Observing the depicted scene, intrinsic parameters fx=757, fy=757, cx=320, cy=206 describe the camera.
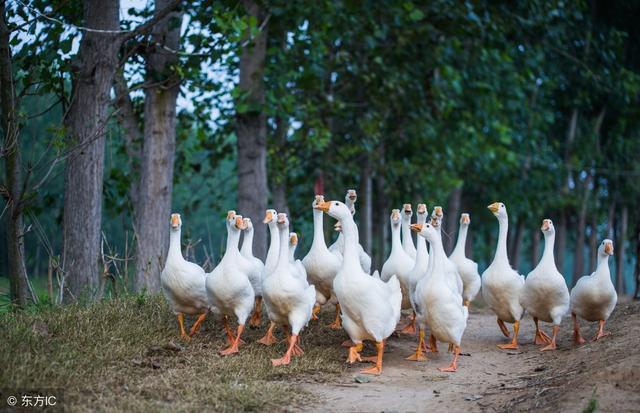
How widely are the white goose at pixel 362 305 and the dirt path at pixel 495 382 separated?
0.29m

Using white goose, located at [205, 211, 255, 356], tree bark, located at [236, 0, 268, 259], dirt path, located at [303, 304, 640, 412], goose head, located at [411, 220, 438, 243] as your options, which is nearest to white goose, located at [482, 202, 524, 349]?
dirt path, located at [303, 304, 640, 412]

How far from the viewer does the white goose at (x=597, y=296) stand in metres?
8.85

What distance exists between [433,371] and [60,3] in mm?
6184

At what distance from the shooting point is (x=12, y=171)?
26.7 feet

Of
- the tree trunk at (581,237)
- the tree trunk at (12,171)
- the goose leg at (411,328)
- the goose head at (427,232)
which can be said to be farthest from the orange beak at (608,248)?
the tree trunk at (581,237)

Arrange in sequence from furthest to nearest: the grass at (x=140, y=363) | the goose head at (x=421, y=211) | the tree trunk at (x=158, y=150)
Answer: the tree trunk at (x=158, y=150)
the goose head at (x=421, y=211)
the grass at (x=140, y=363)

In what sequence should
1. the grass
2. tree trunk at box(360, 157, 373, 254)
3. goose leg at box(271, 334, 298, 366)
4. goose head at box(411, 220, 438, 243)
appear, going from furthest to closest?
tree trunk at box(360, 157, 373, 254), goose head at box(411, 220, 438, 243), goose leg at box(271, 334, 298, 366), the grass

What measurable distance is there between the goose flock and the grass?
10.7 inches

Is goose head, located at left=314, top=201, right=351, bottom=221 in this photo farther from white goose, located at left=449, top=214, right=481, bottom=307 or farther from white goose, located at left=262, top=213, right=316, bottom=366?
white goose, located at left=449, top=214, right=481, bottom=307

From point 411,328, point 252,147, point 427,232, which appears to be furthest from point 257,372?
point 252,147

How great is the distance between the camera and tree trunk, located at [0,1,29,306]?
7836 millimetres

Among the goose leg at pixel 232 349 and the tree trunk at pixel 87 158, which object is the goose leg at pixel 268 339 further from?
the tree trunk at pixel 87 158

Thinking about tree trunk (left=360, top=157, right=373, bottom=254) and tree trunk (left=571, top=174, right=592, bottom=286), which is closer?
tree trunk (left=360, top=157, right=373, bottom=254)

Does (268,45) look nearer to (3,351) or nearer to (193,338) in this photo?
(193,338)
